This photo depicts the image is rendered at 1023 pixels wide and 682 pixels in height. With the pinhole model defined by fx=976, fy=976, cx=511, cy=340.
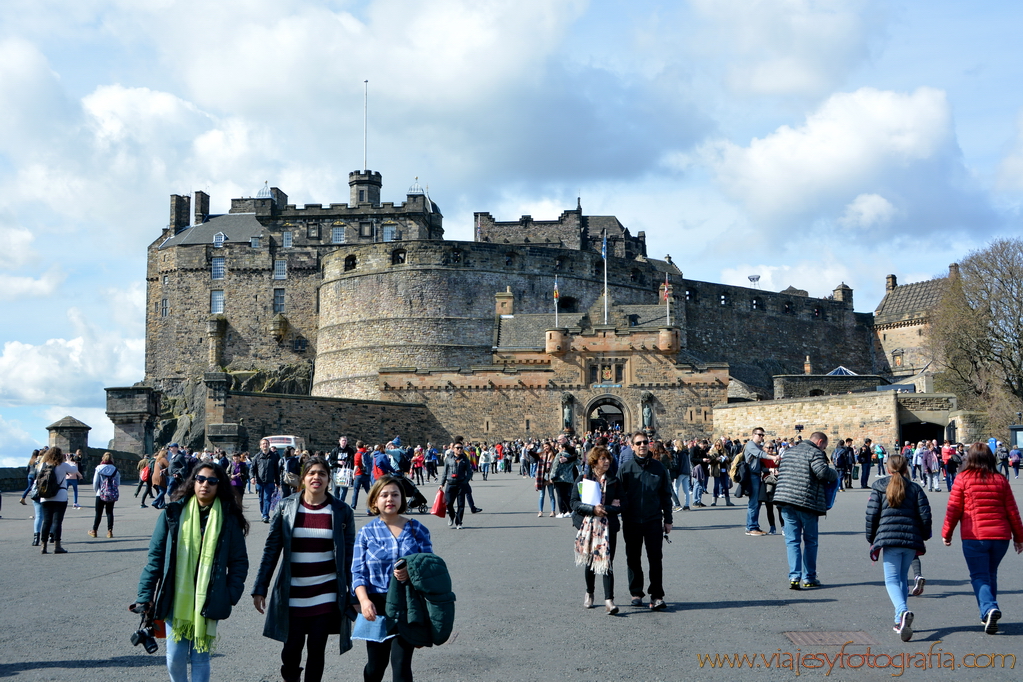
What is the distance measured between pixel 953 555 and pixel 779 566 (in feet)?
6.44

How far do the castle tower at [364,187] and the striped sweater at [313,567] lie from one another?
174ft

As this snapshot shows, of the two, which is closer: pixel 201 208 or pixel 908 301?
pixel 201 208

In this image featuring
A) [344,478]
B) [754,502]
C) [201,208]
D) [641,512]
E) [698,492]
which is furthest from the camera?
[201,208]

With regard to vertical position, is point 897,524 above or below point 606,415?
below

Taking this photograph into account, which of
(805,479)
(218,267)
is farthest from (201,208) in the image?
(805,479)

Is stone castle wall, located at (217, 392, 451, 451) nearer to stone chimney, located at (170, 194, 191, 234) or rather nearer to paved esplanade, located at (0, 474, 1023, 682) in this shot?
paved esplanade, located at (0, 474, 1023, 682)

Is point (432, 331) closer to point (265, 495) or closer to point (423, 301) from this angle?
point (423, 301)

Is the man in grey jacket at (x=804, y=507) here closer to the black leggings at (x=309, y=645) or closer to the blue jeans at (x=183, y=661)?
the black leggings at (x=309, y=645)

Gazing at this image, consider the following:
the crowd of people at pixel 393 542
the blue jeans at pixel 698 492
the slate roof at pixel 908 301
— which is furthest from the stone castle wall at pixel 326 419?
the slate roof at pixel 908 301

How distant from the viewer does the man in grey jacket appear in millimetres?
7695

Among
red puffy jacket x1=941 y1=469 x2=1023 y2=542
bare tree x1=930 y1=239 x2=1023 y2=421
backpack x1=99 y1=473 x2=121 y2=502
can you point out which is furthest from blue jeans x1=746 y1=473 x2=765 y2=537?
bare tree x1=930 y1=239 x2=1023 y2=421

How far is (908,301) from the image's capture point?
65.9 m

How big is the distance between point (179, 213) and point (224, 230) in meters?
3.93

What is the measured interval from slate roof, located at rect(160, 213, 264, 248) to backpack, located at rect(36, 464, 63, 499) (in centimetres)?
4744
